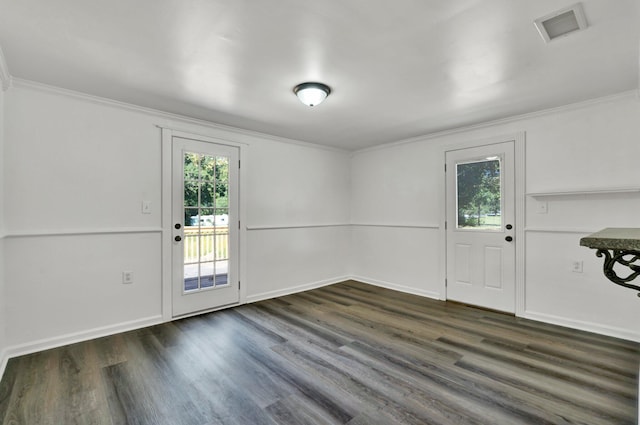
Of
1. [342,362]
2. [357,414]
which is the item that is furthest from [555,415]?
[342,362]

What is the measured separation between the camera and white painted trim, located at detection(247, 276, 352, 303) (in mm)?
4199

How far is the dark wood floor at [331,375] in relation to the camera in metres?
1.87

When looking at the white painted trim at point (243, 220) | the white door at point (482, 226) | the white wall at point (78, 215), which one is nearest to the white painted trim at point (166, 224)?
the white wall at point (78, 215)

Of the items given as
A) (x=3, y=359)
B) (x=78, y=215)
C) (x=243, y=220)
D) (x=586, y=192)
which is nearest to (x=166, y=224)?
(x=78, y=215)

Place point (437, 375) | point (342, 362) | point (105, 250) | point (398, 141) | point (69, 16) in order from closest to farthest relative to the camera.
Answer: point (69, 16)
point (437, 375)
point (342, 362)
point (105, 250)
point (398, 141)

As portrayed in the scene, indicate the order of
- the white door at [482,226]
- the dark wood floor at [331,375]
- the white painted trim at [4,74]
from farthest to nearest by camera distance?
the white door at [482,226], the white painted trim at [4,74], the dark wood floor at [331,375]

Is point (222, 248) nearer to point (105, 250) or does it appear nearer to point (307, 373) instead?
point (105, 250)

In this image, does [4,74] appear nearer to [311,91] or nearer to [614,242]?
[311,91]

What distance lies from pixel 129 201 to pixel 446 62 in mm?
3199

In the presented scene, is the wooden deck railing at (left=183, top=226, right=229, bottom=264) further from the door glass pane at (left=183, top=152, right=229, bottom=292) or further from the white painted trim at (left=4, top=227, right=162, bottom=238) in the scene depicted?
the white painted trim at (left=4, top=227, right=162, bottom=238)

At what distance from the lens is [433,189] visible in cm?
440

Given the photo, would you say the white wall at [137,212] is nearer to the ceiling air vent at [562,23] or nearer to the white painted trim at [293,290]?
the white painted trim at [293,290]

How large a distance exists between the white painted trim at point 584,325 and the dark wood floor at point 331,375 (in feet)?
0.40

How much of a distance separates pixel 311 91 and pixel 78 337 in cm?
310
